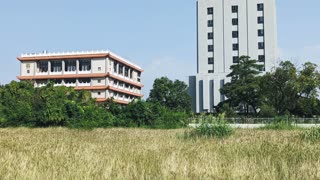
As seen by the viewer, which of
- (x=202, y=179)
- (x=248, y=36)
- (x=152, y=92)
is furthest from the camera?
(x=248, y=36)

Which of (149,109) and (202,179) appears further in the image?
(149,109)

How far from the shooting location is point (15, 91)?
4922cm

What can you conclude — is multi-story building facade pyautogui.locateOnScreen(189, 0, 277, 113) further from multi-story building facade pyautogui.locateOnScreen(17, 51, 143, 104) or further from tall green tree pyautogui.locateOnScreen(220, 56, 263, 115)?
multi-story building facade pyautogui.locateOnScreen(17, 51, 143, 104)

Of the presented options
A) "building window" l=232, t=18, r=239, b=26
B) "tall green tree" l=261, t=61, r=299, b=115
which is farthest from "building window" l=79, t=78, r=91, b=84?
"tall green tree" l=261, t=61, r=299, b=115

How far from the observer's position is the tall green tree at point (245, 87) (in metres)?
51.7

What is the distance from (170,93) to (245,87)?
1772 centimetres

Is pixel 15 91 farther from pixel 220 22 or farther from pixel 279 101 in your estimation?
pixel 220 22

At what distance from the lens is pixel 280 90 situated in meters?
46.6

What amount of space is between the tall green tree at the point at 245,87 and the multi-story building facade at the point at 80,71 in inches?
975

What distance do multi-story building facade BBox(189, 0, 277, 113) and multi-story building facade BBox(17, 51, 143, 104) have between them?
48.6 feet

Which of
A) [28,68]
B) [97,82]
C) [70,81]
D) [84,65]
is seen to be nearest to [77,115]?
[97,82]

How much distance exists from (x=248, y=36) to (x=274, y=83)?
93.1 ft

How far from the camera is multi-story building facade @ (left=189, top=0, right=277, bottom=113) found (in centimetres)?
7169

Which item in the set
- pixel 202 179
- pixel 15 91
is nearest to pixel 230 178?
pixel 202 179
